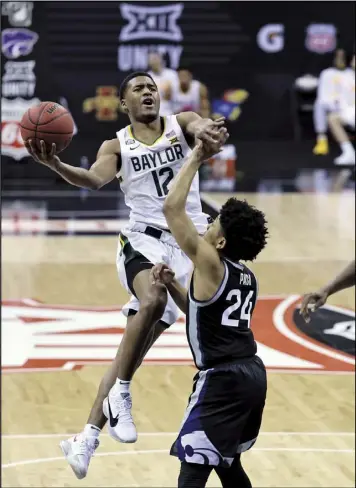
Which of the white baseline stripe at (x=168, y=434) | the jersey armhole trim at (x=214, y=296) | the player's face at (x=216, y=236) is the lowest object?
the white baseline stripe at (x=168, y=434)

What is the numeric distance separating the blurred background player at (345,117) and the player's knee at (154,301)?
19060 millimetres

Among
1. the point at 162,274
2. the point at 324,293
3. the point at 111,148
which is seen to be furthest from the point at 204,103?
the point at 162,274

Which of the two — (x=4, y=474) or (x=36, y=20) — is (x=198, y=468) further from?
(x=36, y=20)

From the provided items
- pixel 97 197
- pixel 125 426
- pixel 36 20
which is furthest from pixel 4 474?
pixel 36 20

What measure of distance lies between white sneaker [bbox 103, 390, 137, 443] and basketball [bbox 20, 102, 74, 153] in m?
1.54

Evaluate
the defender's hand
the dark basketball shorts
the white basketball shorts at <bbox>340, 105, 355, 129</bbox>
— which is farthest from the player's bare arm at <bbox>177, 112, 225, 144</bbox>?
the white basketball shorts at <bbox>340, 105, 355, 129</bbox>

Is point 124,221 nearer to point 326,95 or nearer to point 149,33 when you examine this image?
point 149,33

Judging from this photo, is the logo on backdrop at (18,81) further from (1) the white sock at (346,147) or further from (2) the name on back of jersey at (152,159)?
(2) the name on back of jersey at (152,159)

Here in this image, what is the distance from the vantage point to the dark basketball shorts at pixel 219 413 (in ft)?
20.5

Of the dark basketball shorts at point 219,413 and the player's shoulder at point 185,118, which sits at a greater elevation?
the player's shoulder at point 185,118

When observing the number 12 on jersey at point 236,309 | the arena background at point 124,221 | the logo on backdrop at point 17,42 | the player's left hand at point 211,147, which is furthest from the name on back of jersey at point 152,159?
the logo on backdrop at point 17,42

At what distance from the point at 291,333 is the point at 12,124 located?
1158 cm

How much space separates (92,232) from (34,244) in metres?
1.19

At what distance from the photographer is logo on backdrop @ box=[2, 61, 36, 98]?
24234mm
